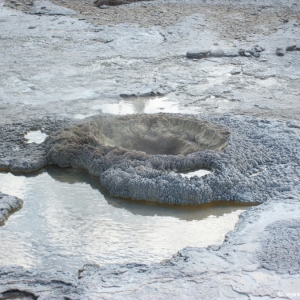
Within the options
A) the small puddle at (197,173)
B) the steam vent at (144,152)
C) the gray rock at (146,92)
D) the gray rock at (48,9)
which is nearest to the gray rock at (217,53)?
the gray rock at (146,92)

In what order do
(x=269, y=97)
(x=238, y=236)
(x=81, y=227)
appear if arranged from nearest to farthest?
(x=238, y=236)
(x=81, y=227)
(x=269, y=97)

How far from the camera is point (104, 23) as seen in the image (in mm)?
7469

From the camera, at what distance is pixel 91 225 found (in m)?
3.25

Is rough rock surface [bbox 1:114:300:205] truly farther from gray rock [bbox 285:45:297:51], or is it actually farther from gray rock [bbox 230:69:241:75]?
gray rock [bbox 285:45:297:51]

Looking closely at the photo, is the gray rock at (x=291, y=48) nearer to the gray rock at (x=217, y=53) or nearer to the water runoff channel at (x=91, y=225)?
the gray rock at (x=217, y=53)

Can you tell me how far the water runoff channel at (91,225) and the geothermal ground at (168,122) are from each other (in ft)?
0.28

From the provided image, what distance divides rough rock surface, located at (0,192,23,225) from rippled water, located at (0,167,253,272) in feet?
0.13

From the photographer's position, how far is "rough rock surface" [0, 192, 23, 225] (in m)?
3.31

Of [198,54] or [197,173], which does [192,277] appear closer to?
[197,173]

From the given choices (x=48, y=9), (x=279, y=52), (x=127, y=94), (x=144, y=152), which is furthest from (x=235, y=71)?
(x=48, y=9)

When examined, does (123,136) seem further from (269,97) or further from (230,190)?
(269,97)

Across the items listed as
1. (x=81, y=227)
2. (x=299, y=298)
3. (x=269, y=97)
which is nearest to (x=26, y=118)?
(x=81, y=227)

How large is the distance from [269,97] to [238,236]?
2416 millimetres

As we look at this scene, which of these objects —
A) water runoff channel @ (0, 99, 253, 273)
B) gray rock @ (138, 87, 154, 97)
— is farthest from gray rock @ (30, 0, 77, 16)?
water runoff channel @ (0, 99, 253, 273)
